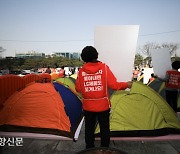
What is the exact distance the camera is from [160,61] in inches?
212

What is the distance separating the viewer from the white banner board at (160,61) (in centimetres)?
534

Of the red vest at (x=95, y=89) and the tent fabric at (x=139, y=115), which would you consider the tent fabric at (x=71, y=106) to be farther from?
the red vest at (x=95, y=89)

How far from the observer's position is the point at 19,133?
414 centimetres

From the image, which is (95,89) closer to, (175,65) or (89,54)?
(89,54)

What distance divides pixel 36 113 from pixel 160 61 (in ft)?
10.8

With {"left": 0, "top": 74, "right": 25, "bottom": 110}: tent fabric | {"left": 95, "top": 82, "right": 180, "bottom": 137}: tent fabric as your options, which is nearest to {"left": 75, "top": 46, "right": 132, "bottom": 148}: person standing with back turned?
{"left": 95, "top": 82, "right": 180, "bottom": 137}: tent fabric

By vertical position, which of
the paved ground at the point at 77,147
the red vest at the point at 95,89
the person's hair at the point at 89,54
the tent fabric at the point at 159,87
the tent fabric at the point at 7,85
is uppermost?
the person's hair at the point at 89,54

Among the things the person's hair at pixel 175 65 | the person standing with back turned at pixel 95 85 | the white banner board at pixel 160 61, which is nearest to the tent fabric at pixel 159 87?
the white banner board at pixel 160 61

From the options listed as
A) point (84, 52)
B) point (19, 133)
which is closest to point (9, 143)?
point (19, 133)

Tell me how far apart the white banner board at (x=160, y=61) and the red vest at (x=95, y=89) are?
2.79m

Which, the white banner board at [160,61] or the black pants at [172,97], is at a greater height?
the white banner board at [160,61]

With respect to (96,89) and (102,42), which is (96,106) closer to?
(96,89)

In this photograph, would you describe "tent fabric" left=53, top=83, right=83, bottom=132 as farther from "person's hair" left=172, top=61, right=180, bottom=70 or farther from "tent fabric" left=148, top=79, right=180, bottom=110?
"tent fabric" left=148, top=79, right=180, bottom=110

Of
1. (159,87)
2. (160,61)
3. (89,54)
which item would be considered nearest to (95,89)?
(89,54)
